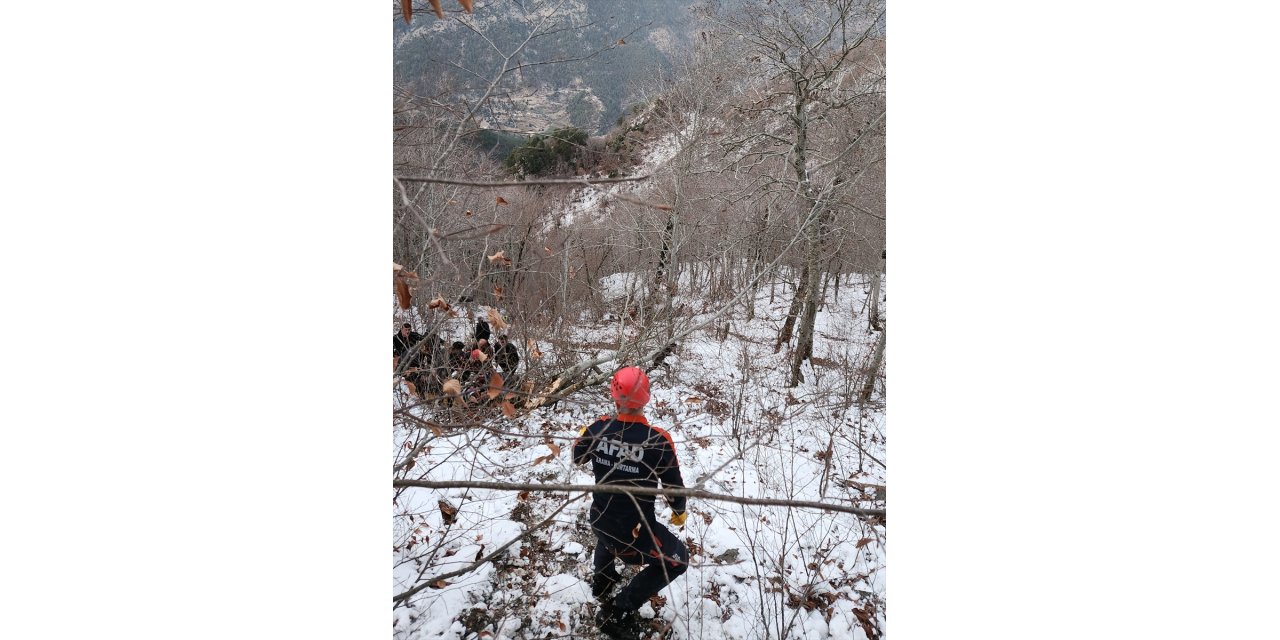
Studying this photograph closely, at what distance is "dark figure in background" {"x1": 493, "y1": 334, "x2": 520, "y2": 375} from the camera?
1557mm

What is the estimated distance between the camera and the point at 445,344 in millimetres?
1500

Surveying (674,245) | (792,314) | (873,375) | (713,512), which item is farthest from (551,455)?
(873,375)

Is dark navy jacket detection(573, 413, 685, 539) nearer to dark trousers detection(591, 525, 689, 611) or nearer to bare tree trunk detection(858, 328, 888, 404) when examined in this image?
dark trousers detection(591, 525, 689, 611)

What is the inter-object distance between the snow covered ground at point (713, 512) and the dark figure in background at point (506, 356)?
0.18 metres

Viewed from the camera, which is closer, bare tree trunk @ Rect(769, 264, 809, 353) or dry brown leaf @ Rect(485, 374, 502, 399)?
dry brown leaf @ Rect(485, 374, 502, 399)

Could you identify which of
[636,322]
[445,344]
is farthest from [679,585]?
[445,344]

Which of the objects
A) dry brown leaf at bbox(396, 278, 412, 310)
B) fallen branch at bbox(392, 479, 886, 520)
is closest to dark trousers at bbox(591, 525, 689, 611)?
fallen branch at bbox(392, 479, 886, 520)

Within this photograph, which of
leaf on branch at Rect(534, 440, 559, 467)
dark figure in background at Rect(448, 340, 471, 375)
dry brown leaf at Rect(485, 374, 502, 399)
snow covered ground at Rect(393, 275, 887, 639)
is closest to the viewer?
dry brown leaf at Rect(485, 374, 502, 399)

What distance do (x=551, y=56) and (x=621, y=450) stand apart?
106cm

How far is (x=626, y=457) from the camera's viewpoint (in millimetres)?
1338

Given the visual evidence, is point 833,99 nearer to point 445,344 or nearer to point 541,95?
point 541,95

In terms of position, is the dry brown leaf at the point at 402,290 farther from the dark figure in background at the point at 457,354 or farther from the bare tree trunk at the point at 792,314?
the bare tree trunk at the point at 792,314

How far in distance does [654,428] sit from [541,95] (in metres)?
0.96

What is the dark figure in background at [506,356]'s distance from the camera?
156 centimetres
